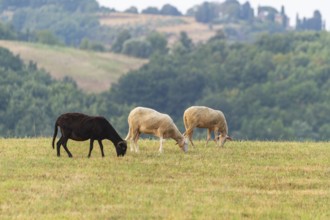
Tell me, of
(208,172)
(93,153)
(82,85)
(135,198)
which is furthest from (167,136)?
(82,85)

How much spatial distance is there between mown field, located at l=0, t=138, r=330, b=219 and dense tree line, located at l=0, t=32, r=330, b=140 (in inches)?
3928

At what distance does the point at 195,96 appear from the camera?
579 ft

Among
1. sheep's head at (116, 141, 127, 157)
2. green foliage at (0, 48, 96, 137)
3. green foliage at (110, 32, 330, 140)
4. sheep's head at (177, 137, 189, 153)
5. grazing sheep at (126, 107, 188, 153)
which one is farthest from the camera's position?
green foliage at (110, 32, 330, 140)

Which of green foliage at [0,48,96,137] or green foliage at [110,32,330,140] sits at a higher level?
green foliage at [0,48,96,137]

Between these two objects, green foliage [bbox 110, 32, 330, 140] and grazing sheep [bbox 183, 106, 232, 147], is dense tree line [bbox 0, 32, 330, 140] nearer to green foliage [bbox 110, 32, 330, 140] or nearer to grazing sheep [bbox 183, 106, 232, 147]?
green foliage [bbox 110, 32, 330, 140]

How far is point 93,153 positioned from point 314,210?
8441 mm

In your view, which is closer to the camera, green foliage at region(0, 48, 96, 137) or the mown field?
the mown field

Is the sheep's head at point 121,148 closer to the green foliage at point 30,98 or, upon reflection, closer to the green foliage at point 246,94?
the green foliage at point 30,98

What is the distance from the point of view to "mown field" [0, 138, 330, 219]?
1845 cm

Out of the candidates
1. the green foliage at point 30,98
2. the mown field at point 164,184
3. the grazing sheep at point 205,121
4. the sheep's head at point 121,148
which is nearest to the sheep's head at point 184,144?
the mown field at point 164,184

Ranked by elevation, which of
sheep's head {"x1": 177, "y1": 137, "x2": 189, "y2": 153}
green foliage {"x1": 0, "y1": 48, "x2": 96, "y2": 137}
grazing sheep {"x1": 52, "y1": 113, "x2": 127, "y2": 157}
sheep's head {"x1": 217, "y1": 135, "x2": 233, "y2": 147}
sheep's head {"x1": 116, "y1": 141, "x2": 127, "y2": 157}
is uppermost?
grazing sheep {"x1": 52, "y1": 113, "x2": 127, "y2": 157}

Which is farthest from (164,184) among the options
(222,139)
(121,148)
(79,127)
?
(222,139)

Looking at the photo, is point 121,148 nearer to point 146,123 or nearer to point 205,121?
point 146,123

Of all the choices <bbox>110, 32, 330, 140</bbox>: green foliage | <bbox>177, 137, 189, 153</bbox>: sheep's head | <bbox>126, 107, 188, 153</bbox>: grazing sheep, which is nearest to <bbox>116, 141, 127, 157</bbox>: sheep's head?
<bbox>126, 107, 188, 153</bbox>: grazing sheep
